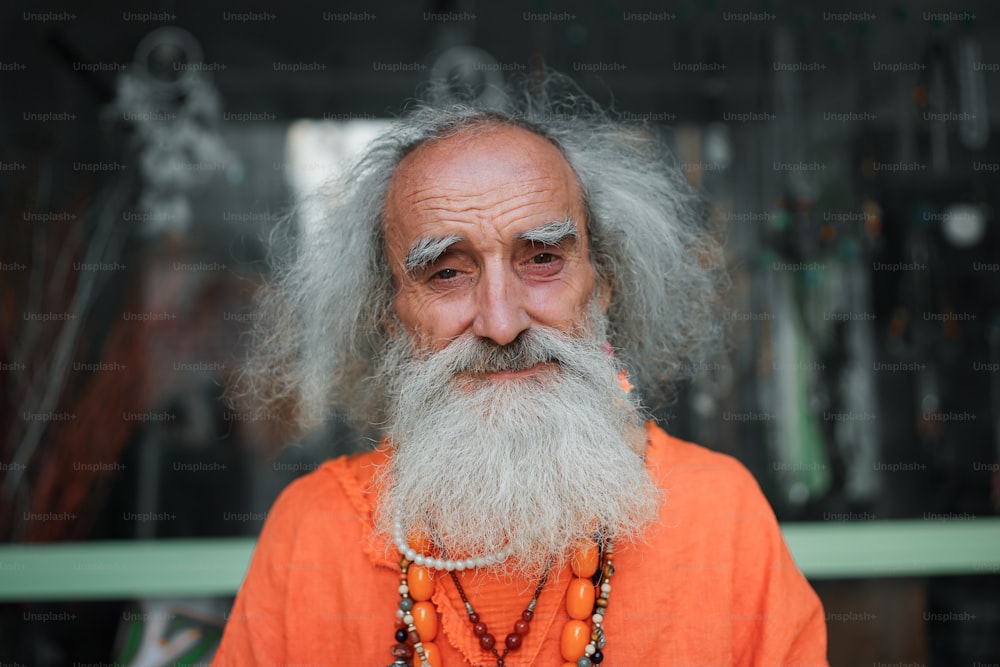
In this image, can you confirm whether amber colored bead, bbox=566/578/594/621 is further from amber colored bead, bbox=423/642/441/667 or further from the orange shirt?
amber colored bead, bbox=423/642/441/667

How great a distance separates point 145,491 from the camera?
334 centimetres

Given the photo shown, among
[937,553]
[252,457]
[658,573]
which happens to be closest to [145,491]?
[252,457]

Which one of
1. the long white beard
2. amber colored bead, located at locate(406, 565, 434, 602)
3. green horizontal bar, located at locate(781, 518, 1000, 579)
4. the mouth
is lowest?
green horizontal bar, located at locate(781, 518, 1000, 579)

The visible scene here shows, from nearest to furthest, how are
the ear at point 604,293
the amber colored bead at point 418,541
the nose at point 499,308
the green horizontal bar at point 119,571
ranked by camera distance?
the nose at point 499,308 → the amber colored bead at point 418,541 → the ear at point 604,293 → the green horizontal bar at point 119,571

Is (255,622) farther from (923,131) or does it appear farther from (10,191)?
(923,131)

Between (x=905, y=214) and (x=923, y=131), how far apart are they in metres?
0.37

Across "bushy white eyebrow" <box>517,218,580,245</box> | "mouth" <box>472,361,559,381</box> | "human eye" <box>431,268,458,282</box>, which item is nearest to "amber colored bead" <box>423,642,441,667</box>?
"mouth" <box>472,361,559,381</box>

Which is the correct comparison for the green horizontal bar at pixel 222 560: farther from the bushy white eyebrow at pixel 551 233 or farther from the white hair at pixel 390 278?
the bushy white eyebrow at pixel 551 233

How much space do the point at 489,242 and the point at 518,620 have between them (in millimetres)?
806

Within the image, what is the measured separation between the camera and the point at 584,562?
1.70 m

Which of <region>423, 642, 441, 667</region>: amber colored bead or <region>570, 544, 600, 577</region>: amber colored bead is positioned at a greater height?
<region>570, 544, 600, 577</region>: amber colored bead

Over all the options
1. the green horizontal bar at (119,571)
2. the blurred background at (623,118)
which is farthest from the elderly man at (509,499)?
the blurred background at (623,118)

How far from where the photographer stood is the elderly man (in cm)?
169

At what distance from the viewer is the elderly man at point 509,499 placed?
66.5 inches
